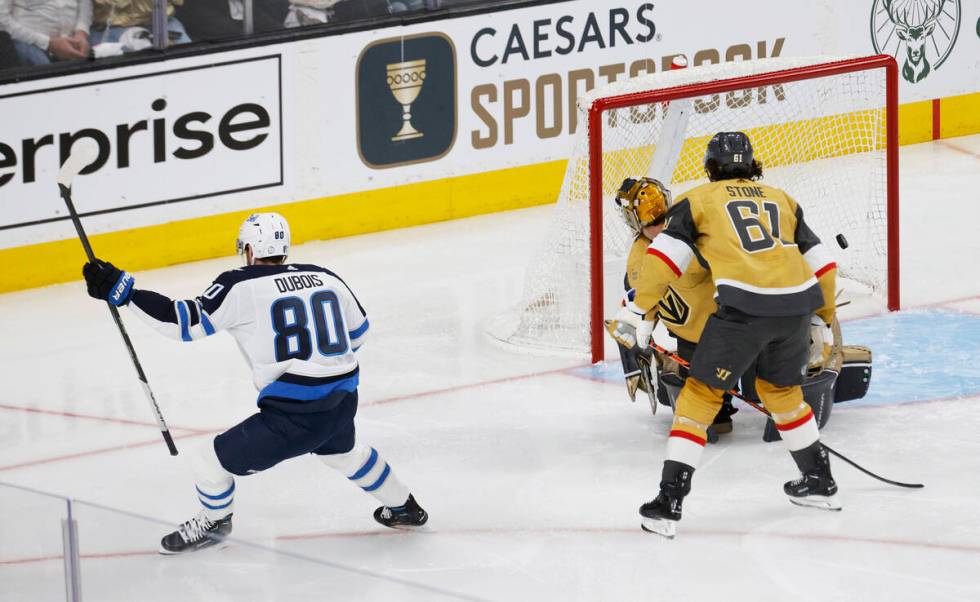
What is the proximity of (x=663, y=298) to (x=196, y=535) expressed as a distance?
66.6 inches

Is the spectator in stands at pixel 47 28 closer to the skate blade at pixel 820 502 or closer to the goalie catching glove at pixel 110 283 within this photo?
the goalie catching glove at pixel 110 283

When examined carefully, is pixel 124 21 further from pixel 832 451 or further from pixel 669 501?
pixel 669 501

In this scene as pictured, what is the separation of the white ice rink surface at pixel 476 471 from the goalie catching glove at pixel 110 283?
2.60ft

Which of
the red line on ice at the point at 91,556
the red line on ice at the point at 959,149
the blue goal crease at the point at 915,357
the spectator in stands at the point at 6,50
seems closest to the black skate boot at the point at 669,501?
the blue goal crease at the point at 915,357

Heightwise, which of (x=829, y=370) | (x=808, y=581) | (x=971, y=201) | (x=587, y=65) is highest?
(x=587, y=65)

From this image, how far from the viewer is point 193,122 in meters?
8.72

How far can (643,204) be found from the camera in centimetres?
593

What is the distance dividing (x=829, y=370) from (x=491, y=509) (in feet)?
4.10

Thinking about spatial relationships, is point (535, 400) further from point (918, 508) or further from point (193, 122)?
point (193, 122)

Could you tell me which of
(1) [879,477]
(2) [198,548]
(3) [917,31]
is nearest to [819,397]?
(1) [879,477]

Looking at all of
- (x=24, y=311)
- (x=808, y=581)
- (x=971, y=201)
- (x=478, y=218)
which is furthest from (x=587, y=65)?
(x=808, y=581)

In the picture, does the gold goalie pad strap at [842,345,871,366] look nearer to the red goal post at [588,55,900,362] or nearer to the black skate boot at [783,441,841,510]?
the black skate boot at [783,441,841,510]

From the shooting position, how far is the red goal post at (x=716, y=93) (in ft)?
23.3

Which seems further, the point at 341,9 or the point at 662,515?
the point at 341,9
